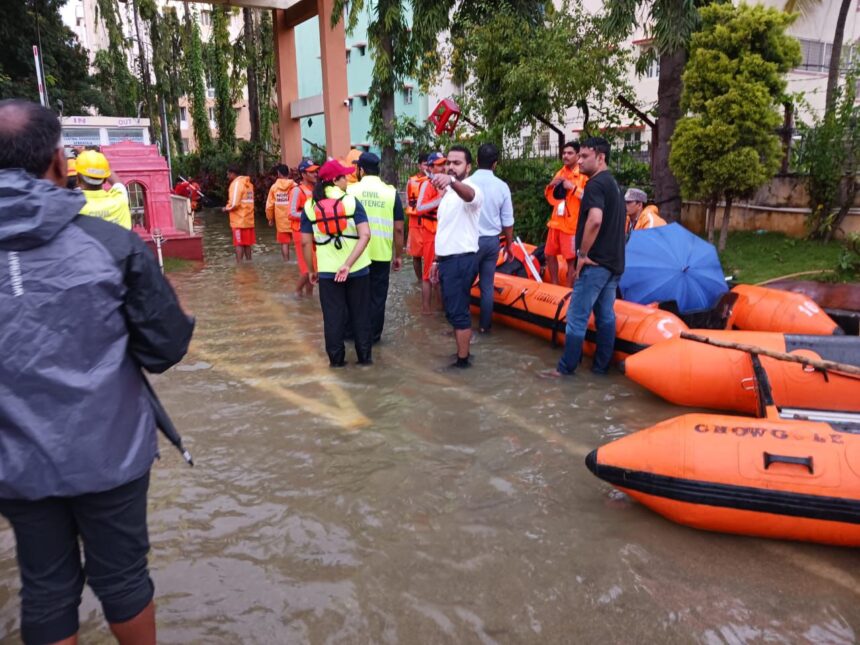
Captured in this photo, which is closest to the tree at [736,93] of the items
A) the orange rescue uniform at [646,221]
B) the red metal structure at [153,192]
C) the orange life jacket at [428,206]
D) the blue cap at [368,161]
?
the orange rescue uniform at [646,221]

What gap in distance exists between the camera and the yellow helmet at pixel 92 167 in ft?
16.8

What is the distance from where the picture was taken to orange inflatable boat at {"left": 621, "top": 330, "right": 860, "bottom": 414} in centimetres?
419

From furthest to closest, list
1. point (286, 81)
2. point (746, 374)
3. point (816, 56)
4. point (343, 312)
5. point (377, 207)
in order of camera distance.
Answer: point (816, 56) → point (286, 81) → point (377, 207) → point (343, 312) → point (746, 374)

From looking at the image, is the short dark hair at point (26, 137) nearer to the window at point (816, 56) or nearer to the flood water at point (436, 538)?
the flood water at point (436, 538)

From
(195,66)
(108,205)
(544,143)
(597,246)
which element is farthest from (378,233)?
(195,66)

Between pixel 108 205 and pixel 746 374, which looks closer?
pixel 746 374

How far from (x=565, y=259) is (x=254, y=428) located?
4.28 m

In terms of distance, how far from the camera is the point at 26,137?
1.90 metres

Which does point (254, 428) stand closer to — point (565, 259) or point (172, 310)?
point (172, 310)

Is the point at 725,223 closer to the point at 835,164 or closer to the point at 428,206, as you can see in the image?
the point at 835,164

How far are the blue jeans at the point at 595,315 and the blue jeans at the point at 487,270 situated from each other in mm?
1157

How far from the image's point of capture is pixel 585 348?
6.00m

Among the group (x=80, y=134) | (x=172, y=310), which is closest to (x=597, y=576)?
(x=172, y=310)

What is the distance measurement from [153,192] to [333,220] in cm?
775
